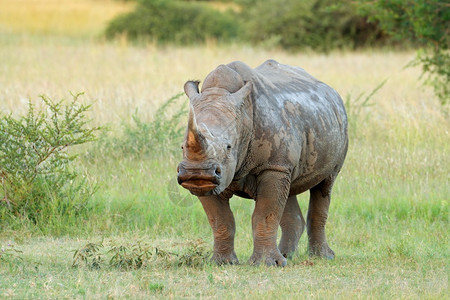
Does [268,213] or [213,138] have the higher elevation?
[213,138]

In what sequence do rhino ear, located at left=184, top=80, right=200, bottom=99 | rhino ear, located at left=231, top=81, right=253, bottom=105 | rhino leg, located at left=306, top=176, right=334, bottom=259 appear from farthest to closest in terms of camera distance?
→ rhino leg, located at left=306, top=176, right=334, bottom=259 < rhino ear, located at left=184, top=80, right=200, bottom=99 < rhino ear, located at left=231, top=81, right=253, bottom=105

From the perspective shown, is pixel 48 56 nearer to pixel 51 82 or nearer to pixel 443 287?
pixel 51 82

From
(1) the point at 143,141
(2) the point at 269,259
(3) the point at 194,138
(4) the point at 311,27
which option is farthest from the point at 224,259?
(4) the point at 311,27

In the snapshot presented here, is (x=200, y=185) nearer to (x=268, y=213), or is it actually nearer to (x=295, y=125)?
(x=268, y=213)

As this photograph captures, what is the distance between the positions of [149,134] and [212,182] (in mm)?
6453

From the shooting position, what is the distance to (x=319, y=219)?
8.16 m

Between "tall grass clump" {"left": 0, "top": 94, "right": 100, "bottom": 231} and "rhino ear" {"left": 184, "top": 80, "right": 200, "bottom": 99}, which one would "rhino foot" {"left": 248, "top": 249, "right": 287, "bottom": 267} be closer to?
"rhino ear" {"left": 184, "top": 80, "right": 200, "bottom": 99}

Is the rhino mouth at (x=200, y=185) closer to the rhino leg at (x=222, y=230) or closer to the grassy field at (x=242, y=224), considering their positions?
the grassy field at (x=242, y=224)

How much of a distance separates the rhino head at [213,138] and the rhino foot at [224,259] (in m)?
1.02

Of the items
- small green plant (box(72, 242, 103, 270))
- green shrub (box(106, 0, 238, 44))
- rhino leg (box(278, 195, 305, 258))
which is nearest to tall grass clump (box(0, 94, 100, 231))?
small green plant (box(72, 242, 103, 270))

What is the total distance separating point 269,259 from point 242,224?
2.51m

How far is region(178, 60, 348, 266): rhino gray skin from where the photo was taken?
19.8 ft

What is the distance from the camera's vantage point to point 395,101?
1573 centimetres

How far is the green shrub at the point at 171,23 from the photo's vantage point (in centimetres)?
3938
